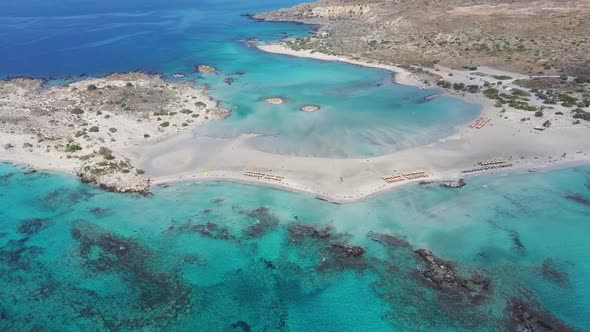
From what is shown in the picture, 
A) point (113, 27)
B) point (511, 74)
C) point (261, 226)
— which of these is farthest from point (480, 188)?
point (113, 27)

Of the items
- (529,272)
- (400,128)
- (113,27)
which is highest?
(113,27)

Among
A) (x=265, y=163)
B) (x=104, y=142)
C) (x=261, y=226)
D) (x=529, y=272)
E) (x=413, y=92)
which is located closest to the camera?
(x=529, y=272)

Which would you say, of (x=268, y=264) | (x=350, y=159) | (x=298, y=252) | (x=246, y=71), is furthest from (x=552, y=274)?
(x=246, y=71)

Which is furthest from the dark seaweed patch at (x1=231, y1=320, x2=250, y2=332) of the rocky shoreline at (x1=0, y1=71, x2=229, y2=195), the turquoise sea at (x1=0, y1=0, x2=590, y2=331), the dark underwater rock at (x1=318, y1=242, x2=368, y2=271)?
the rocky shoreline at (x1=0, y1=71, x2=229, y2=195)

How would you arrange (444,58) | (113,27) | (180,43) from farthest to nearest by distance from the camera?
1. (113,27)
2. (180,43)
3. (444,58)

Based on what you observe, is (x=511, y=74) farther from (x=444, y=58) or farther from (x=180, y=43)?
(x=180, y=43)

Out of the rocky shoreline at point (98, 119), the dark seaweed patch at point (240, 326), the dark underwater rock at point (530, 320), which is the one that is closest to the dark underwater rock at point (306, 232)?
the dark seaweed patch at point (240, 326)
